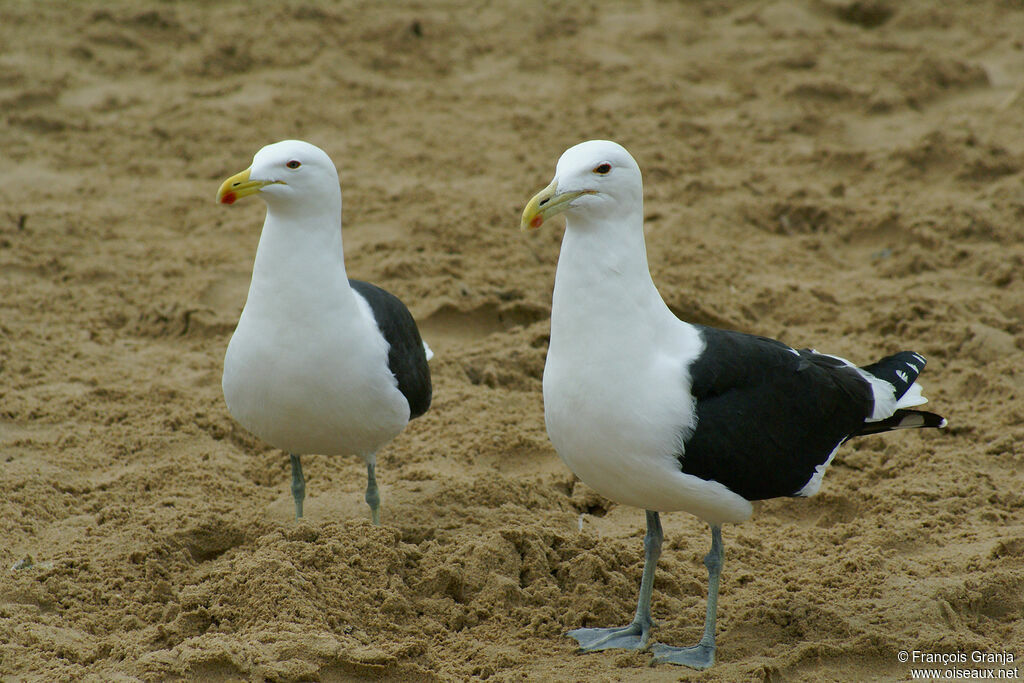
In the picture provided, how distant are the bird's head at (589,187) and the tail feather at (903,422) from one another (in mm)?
1292

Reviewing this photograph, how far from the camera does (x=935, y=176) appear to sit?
736 cm

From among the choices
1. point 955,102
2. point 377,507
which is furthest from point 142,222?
point 955,102

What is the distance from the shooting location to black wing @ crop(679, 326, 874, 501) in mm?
3539

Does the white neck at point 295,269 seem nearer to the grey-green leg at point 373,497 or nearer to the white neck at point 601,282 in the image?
the grey-green leg at point 373,497

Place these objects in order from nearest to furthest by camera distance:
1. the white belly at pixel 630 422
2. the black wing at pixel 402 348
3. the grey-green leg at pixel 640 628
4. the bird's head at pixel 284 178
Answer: the white belly at pixel 630 422 < the grey-green leg at pixel 640 628 < the bird's head at pixel 284 178 < the black wing at pixel 402 348

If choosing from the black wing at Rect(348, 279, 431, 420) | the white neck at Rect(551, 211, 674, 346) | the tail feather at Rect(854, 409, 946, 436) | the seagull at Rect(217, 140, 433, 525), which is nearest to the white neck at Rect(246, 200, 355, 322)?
the seagull at Rect(217, 140, 433, 525)

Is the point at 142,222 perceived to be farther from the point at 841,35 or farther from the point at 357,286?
the point at 841,35

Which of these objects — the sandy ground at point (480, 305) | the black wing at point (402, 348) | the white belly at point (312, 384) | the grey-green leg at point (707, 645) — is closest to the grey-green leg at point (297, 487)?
the sandy ground at point (480, 305)

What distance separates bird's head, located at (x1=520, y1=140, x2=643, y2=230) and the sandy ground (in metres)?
1.32

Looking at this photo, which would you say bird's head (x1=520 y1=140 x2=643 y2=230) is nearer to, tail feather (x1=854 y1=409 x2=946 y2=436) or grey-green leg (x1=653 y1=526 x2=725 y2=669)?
grey-green leg (x1=653 y1=526 x2=725 y2=669)

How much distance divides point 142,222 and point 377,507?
3.38 m

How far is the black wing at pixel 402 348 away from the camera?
4234 mm

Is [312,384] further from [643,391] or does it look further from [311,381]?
[643,391]

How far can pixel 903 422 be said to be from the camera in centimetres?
408
